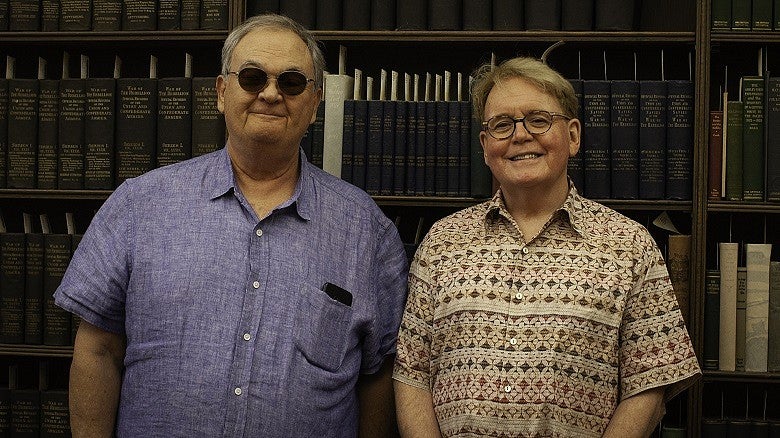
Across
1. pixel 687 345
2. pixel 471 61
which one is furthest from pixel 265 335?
pixel 471 61

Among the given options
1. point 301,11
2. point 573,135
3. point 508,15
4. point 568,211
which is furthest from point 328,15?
point 568,211

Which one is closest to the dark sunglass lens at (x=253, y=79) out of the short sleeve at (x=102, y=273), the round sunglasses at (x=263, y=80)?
the round sunglasses at (x=263, y=80)

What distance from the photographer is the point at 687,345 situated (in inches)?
63.7

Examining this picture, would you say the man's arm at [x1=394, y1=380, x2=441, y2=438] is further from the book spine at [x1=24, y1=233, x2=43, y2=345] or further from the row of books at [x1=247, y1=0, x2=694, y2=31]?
the book spine at [x1=24, y1=233, x2=43, y2=345]

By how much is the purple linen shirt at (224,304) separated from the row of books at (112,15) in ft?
2.18

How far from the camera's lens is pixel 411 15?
229cm

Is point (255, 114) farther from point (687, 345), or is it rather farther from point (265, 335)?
point (687, 345)

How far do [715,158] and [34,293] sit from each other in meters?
1.95

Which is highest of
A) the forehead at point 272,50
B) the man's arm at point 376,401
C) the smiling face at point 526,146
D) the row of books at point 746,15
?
the row of books at point 746,15

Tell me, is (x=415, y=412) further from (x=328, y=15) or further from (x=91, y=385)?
(x=328, y=15)

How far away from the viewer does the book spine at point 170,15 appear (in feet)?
7.61

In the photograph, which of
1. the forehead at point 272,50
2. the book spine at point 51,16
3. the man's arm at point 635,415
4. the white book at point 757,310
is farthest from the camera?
the book spine at point 51,16

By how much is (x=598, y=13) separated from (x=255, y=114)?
108cm

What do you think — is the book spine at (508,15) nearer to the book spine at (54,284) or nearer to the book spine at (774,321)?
the book spine at (774,321)
